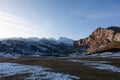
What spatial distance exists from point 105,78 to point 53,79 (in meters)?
8.59

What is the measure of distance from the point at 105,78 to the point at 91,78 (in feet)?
8.20

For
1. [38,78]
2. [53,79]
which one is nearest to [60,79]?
[53,79]

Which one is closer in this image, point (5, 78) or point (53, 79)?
point (53, 79)

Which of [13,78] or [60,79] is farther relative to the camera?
[13,78]

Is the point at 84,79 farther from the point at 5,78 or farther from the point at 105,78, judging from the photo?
the point at 5,78

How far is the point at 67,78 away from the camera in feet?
113

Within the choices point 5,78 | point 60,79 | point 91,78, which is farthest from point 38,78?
point 91,78

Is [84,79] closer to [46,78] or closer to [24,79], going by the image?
[46,78]

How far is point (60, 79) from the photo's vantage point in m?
33.6

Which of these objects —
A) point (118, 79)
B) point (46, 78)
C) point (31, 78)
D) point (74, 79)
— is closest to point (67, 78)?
point (74, 79)

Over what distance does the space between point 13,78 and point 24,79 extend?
2673mm

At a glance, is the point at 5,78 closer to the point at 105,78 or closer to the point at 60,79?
the point at 60,79

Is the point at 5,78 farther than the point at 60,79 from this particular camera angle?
Yes

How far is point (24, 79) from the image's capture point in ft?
112
